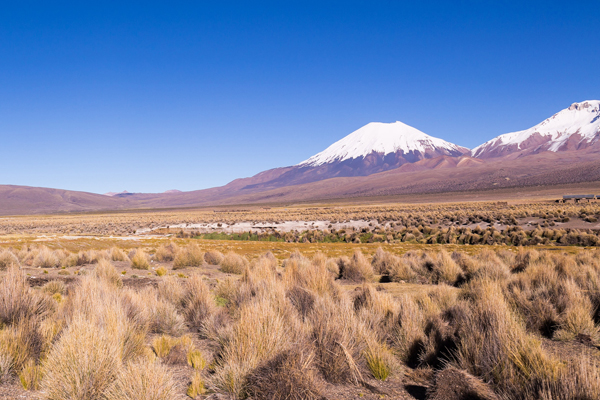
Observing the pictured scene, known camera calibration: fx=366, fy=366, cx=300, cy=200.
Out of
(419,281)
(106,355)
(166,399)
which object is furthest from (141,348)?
(419,281)

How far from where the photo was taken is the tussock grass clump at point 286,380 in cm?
357

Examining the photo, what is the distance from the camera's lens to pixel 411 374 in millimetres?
4547

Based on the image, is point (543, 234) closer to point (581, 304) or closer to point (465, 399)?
point (581, 304)

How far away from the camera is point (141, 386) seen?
3.25 m

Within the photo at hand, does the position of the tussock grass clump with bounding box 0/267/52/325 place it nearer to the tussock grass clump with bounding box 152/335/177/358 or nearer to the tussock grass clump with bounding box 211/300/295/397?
the tussock grass clump with bounding box 152/335/177/358

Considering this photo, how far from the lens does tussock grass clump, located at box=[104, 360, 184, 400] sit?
3.24 m

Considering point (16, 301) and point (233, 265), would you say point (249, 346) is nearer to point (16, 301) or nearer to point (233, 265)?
point (16, 301)

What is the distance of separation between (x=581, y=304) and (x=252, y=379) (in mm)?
5323

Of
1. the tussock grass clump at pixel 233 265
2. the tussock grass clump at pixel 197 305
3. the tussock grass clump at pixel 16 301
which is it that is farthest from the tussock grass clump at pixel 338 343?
the tussock grass clump at pixel 233 265

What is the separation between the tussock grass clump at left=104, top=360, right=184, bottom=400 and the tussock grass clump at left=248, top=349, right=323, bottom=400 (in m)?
0.82

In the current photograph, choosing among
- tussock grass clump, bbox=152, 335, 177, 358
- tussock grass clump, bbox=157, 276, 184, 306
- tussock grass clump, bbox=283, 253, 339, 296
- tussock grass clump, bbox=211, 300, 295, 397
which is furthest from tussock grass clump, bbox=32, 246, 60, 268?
tussock grass clump, bbox=211, 300, 295, 397

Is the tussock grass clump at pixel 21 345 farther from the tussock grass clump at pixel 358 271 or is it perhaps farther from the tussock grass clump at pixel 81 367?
the tussock grass clump at pixel 358 271

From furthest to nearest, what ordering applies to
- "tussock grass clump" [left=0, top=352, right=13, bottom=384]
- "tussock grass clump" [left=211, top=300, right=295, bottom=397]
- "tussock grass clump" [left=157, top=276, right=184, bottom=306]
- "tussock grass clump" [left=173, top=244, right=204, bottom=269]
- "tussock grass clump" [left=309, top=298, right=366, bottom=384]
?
"tussock grass clump" [left=173, top=244, right=204, bottom=269]
"tussock grass clump" [left=157, top=276, right=184, bottom=306]
"tussock grass clump" [left=309, top=298, right=366, bottom=384]
"tussock grass clump" [left=0, top=352, right=13, bottom=384]
"tussock grass clump" [left=211, top=300, right=295, bottom=397]

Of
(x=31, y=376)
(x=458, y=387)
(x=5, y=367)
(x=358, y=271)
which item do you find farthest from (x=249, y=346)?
(x=358, y=271)
